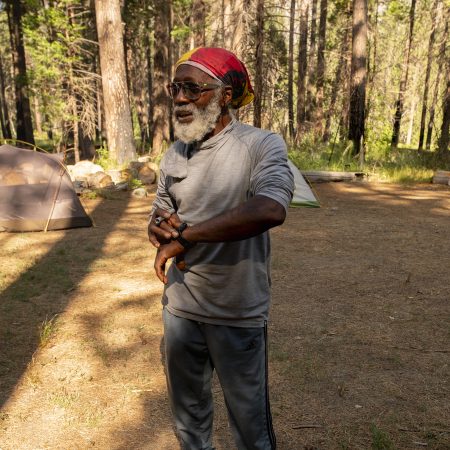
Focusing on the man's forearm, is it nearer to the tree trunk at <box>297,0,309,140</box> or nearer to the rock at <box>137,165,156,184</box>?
the rock at <box>137,165,156,184</box>

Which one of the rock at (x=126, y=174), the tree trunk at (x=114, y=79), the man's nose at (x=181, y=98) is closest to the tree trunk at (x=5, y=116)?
the tree trunk at (x=114, y=79)

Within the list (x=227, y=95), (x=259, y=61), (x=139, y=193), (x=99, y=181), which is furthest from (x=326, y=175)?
(x=227, y=95)

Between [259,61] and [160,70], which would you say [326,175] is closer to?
[259,61]

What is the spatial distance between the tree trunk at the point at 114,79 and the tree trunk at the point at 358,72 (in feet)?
22.6

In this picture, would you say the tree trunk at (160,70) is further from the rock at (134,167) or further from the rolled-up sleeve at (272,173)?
the rolled-up sleeve at (272,173)

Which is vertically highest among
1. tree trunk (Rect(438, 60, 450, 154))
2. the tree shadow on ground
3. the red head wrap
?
the red head wrap

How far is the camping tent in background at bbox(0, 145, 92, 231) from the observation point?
8656 mm

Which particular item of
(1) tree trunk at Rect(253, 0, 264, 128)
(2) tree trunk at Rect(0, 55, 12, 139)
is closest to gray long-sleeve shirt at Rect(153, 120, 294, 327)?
(1) tree trunk at Rect(253, 0, 264, 128)

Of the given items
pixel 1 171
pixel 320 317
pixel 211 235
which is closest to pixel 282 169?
pixel 211 235

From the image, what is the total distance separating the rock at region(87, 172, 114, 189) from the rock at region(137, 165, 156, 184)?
1047mm

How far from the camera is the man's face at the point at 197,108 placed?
6.72 feet

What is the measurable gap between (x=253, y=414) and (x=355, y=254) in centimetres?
541

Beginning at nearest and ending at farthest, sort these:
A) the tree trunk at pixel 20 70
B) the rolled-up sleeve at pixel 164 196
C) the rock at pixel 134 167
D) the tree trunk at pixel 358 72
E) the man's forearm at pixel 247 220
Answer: the man's forearm at pixel 247 220 < the rolled-up sleeve at pixel 164 196 < the rock at pixel 134 167 < the tree trunk at pixel 358 72 < the tree trunk at pixel 20 70

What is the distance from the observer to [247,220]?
5.87 ft
